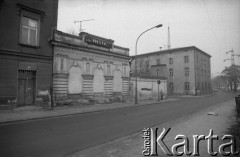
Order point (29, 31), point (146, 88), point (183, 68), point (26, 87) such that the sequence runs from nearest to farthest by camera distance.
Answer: point (26, 87) < point (29, 31) < point (146, 88) < point (183, 68)

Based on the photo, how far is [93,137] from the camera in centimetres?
640

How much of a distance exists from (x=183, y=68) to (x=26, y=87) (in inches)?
1588

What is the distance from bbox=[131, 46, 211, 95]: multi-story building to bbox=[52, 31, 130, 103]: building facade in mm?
22419

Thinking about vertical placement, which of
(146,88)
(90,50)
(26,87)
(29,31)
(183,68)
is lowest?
(146,88)

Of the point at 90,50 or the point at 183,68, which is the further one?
the point at 183,68

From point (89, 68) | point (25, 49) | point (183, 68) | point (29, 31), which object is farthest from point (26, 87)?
point (183, 68)

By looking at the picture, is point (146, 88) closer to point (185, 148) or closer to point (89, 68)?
point (89, 68)

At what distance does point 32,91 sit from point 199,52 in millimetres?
47094

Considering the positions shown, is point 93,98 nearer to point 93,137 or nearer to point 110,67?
point 110,67

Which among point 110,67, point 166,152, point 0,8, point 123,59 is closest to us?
point 166,152

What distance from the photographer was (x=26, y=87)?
13953 mm

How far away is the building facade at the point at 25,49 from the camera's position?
494 inches

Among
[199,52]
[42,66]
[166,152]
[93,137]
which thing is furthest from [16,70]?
[199,52]

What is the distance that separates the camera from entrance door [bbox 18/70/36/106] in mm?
13594
